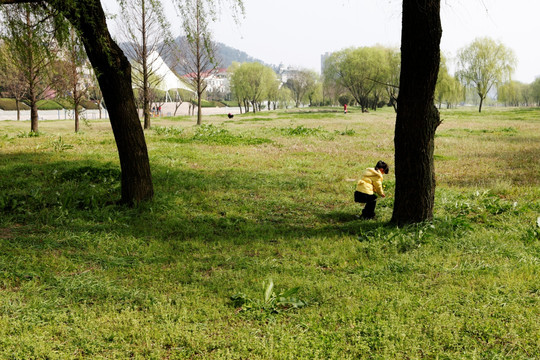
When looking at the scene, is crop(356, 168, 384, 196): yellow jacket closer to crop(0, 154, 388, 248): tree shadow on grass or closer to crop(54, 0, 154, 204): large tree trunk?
crop(0, 154, 388, 248): tree shadow on grass

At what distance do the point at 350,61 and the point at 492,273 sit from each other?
59882mm

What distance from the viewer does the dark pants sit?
7.13 meters

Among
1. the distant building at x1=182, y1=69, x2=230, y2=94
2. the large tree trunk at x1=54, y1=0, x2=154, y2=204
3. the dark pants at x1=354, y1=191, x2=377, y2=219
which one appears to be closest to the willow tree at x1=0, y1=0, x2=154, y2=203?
the large tree trunk at x1=54, y1=0, x2=154, y2=204

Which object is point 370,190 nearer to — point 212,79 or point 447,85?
point 212,79

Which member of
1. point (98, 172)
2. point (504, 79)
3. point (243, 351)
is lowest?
point (243, 351)

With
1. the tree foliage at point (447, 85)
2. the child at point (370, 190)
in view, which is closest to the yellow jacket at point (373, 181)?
the child at point (370, 190)

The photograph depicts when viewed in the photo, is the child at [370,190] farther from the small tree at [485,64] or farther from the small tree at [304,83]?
the small tree at [304,83]

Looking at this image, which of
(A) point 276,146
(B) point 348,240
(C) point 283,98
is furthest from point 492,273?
(C) point 283,98

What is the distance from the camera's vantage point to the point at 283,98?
4126 inches

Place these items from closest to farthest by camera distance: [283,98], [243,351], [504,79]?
[243,351], [504,79], [283,98]

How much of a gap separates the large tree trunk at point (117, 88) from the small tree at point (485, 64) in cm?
5808

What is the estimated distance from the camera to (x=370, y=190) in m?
7.21

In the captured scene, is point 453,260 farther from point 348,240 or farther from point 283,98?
point 283,98

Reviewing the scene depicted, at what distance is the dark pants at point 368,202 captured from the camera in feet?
23.4
